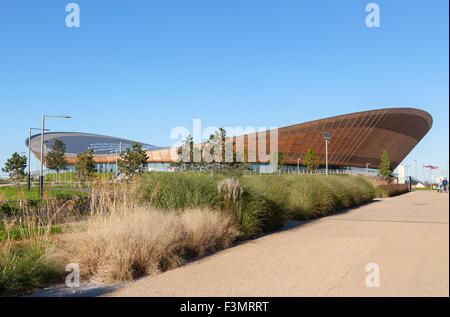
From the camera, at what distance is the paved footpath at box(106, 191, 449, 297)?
6.12 ft

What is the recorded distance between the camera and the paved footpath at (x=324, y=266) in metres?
1.87

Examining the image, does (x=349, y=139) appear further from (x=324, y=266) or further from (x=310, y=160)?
(x=324, y=266)

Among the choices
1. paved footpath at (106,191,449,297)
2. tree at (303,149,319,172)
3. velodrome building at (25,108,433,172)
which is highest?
velodrome building at (25,108,433,172)

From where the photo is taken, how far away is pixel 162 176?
8.55 m

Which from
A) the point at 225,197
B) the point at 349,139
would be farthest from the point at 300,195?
the point at 349,139

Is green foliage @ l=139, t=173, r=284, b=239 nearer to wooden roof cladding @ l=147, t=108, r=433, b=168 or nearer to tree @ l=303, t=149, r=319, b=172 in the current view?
wooden roof cladding @ l=147, t=108, r=433, b=168

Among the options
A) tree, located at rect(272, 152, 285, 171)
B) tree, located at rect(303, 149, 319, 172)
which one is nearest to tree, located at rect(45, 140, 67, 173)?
tree, located at rect(272, 152, 285, 171)

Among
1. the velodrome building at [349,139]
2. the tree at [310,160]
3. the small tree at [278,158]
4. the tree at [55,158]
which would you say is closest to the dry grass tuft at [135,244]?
the velodrome building at [349,139]

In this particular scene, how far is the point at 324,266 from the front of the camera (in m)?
5.04

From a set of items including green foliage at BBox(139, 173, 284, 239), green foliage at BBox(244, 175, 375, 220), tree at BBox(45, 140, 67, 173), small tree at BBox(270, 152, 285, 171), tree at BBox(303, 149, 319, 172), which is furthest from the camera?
tree at BBox(303, 149, 319, 172)

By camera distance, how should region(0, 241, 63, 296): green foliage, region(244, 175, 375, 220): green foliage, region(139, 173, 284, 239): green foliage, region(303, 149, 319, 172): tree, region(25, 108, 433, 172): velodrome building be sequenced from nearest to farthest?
region(0, 241, 63, 296): green foliage → region(139, 173, 284, 239): green foliage → region(244, 175, 375, 220): green foliage → region(303, 149, 319, 172): tree → region(25, 108, 433, 172): velodrome building
